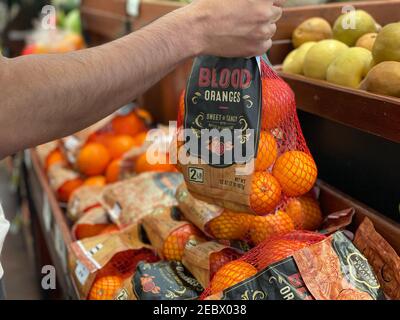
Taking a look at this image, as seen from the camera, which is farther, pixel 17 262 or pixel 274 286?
pixel 17 262

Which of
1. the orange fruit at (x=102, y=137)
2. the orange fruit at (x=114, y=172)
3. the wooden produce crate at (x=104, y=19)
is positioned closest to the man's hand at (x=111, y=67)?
the orange fruit at (x=114, y=172)

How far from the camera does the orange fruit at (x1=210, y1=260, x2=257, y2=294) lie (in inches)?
40.3

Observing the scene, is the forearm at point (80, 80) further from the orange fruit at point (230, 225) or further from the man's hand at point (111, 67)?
the orange fruit at point (230, 225)

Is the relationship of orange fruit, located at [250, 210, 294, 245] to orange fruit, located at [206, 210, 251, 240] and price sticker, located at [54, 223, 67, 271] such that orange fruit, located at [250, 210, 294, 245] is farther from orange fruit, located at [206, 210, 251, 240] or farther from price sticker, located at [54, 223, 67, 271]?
price sticker, located at [54, 223, 67, 271]

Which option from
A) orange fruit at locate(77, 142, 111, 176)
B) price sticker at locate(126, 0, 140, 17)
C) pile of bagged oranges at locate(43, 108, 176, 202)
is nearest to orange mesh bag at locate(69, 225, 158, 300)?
pile of bagged oranges at locate(43, 108, 176, 202)

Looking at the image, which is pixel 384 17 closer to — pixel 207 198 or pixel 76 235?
pixel 207 198

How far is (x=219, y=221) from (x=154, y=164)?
33.6 inches

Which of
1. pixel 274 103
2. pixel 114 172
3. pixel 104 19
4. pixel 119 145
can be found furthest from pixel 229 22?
pixel 104 19

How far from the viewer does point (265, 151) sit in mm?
1137

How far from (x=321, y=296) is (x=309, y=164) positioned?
0.34 metres

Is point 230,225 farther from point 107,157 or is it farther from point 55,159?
point 55,159

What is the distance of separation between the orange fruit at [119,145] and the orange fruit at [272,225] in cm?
126

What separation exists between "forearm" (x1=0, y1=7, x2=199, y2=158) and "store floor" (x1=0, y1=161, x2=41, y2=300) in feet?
7.03

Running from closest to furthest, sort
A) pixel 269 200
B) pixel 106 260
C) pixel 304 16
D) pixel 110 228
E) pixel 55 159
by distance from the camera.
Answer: pixel 269 200 < pixel 106 260 < pixel 304 16 < pixel 110 228 < pixel 55 159
